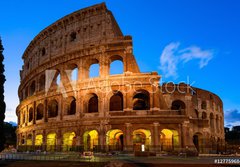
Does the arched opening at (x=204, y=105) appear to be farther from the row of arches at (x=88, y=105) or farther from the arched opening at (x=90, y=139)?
the arched opening at (x=90, y=139)

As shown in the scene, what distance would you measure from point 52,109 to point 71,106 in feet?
11.6

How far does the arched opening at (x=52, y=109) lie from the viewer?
3476cm

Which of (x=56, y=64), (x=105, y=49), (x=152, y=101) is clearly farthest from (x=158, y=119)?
(x=56, y=64)

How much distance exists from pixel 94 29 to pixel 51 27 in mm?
7865

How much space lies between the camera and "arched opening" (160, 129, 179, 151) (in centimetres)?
2807

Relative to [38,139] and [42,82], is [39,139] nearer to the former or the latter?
[38,139]

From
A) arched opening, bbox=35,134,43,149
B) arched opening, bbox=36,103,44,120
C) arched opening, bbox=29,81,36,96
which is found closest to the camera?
arched opening, bbox=35,134,43,149

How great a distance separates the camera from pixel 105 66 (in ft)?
101

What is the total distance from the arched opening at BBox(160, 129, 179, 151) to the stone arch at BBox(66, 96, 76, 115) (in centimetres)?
1113

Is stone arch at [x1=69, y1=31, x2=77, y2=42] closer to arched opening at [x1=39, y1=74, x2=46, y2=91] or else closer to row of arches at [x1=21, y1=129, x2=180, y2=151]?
arched opening at [x1=39, y1=74, x2=46, y2=91]

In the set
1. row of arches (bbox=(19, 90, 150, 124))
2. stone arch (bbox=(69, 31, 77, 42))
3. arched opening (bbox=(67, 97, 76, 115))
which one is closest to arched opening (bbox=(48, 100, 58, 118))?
row of arches (bbox=(19, 90, 150, 124))

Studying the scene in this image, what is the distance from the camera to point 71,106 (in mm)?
33312

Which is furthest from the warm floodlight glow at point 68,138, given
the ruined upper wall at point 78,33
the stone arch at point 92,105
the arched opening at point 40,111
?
the ruined upper wall at point 78,33

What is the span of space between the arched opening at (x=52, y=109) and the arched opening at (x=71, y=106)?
2.77 m
